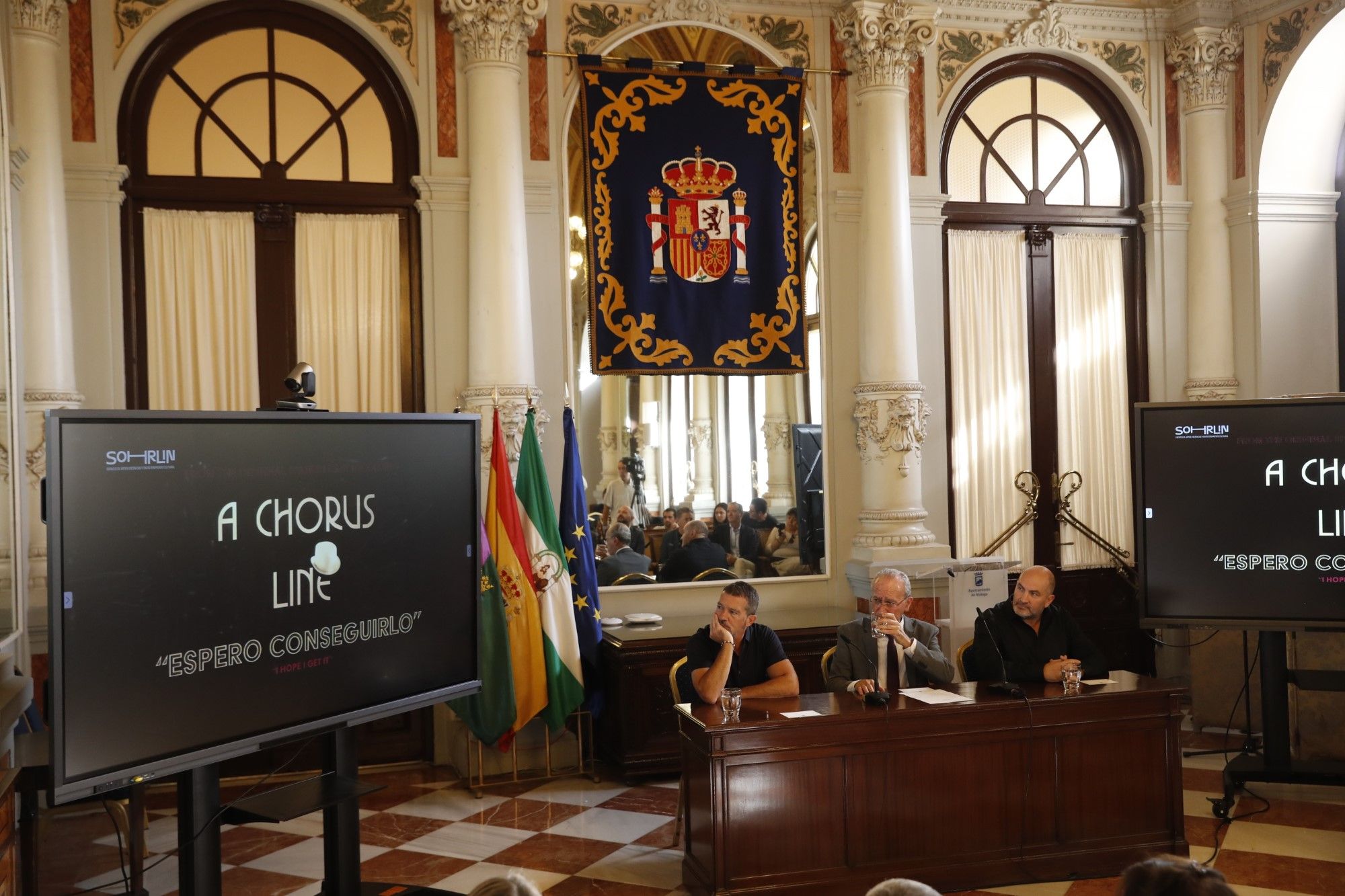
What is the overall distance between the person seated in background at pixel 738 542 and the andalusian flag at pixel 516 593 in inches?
58.8

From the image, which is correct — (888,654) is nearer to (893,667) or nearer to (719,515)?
(893,667)

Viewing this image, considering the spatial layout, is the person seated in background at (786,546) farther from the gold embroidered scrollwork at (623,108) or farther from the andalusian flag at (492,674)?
the gold embroidered scrollwork at (623,108)

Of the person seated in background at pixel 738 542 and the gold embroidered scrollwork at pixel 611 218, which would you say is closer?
the gold embroidered scrollwork at pixel 611 218

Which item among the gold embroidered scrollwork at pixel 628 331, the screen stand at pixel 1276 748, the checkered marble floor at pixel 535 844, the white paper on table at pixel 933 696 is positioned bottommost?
the checkered marble floor at pixel 535 844

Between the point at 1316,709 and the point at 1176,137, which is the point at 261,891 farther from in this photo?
the point at 1176,137

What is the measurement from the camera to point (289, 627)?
11.3ft

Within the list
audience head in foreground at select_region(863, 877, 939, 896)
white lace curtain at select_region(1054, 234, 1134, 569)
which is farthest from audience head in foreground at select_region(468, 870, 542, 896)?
white lace curtain at select_region(1054, 234, 1134, 569)

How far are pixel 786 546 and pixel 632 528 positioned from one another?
3.32 feet

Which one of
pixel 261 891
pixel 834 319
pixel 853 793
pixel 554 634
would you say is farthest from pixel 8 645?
pixel 834 319

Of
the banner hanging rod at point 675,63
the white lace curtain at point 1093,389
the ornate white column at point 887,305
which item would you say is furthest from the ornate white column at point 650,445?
the white lace curtain at point 1093,389

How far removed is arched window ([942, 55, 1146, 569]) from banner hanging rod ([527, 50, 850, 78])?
34.8 inches

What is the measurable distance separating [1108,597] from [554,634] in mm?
4015

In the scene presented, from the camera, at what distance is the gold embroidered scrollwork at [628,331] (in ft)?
24.1

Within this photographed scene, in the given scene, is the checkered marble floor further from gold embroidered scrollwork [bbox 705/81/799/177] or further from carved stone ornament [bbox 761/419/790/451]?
gold embroidered scrollwork [bbox 705/81/799/177]
